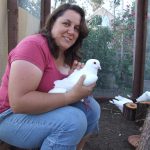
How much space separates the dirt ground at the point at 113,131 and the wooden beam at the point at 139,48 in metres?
0.43

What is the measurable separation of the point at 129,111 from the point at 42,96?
2.18 metres

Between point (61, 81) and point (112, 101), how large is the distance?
2.45 metres

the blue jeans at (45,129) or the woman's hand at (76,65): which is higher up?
the woman's hand at (76,65)

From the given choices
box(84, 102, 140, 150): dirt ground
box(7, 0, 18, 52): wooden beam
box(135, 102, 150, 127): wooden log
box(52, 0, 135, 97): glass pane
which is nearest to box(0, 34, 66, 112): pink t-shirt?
box(84, 102, 140, 150): dirt ground

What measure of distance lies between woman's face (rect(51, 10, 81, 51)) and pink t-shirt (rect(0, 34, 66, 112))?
0.09 metres

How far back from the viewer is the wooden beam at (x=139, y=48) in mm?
4328

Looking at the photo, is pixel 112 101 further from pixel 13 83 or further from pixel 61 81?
pixel 13 83

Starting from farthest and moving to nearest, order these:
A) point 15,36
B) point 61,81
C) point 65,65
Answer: point 15,36
point 65,65
point 61,81

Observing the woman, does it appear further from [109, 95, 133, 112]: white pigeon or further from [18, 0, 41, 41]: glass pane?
[109, 95, 133, 112]: white pigeon

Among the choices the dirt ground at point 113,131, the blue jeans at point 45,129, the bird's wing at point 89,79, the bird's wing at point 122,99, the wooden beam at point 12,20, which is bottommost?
the dirt ground at point 113,131

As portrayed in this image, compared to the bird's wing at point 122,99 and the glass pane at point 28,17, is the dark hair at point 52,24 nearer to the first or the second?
the glass pane at point 28,17

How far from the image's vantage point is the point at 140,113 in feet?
12.5

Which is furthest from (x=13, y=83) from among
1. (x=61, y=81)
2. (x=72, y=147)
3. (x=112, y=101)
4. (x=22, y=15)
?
(x=112, y=101)

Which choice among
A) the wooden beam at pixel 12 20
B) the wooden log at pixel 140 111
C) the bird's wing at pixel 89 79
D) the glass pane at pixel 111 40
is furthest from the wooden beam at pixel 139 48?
the bird's wing at pixel 89 79
